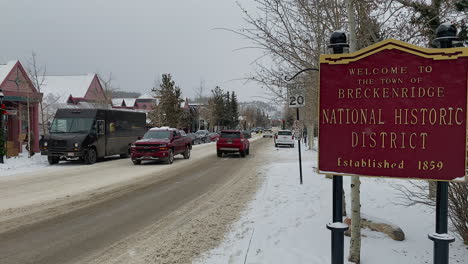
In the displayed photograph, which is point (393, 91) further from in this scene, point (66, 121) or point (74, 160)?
point (74, 160)

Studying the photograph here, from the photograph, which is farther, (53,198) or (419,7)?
(53,198)

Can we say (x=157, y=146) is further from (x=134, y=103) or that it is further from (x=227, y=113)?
(x=227, y=113)

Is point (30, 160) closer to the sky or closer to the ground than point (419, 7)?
closer to the ground

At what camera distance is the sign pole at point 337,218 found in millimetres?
3344

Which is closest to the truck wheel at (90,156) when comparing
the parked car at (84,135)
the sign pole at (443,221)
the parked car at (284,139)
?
the parked car at (84,135)

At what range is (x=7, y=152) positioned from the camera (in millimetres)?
19531

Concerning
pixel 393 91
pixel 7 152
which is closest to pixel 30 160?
pixel 7 152

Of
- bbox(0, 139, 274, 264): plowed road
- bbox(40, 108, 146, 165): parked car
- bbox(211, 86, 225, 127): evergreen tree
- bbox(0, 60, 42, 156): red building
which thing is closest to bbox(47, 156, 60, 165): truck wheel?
bbox(40, 108, 146, 165): parked car

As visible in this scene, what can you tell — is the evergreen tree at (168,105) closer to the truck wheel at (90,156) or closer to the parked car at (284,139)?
the parked car at (284,139)

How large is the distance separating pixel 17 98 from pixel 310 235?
79.3ft

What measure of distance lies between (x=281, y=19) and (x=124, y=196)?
630cm

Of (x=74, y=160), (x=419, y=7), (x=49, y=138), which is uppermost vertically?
(x=419, y=7)

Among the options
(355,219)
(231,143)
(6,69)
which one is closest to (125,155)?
(231,143)

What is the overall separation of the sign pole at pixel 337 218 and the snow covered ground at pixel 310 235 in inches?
46.9
